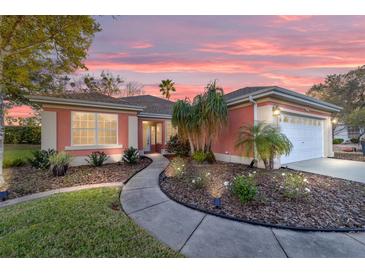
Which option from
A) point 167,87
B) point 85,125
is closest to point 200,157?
point 85,125

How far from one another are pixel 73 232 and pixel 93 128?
6.94 m

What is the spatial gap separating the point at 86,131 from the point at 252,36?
8513 mm

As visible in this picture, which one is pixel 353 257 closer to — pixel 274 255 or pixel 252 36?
pixel 274 255

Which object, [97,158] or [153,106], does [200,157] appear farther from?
[153,106]

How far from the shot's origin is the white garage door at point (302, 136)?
26.4 ft

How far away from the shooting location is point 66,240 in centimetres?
268

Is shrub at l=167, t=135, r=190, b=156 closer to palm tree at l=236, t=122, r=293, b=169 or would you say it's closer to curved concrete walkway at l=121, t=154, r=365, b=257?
palm tree at l=236, t=122, r=293, b=169

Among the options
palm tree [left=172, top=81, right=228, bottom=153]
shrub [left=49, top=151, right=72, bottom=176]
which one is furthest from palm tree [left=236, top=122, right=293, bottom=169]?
shrub [left=49, top=151, right=72, bottom=176]

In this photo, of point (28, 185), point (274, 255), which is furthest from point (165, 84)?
point (274, 255)

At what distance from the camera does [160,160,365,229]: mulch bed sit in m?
3.38

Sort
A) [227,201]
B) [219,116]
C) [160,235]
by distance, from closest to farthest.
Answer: [160,235] < [227,201] < [219,116]

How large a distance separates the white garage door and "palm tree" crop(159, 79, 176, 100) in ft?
55.9

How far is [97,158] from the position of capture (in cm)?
845
